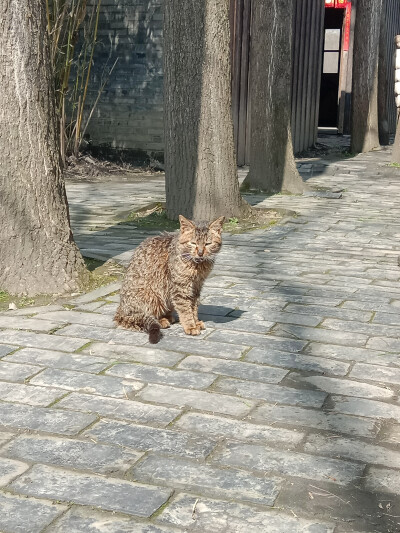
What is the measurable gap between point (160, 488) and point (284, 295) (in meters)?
3.28

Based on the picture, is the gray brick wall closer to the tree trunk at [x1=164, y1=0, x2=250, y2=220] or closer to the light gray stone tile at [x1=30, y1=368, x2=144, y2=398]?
the tree trunk at [x1=164, y1=0, x2=250, y2=220]

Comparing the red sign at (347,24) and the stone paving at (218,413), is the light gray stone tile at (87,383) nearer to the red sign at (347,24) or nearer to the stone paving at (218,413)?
the stone paving at (218,413)

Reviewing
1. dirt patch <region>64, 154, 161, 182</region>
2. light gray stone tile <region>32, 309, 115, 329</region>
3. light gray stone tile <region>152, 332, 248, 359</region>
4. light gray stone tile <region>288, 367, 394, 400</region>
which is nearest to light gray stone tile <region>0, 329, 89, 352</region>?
light gray stone tile <region>32, 309, 115, 329</region>

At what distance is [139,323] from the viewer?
17.4 ft

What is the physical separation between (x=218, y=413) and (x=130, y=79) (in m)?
11.4

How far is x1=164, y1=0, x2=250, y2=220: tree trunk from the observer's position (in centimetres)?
877

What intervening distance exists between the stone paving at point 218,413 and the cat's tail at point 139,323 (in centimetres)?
9

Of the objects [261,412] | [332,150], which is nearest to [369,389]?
[261,412]

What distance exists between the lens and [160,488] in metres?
3.21

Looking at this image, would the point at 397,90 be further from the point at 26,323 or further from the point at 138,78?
the point at 26,323

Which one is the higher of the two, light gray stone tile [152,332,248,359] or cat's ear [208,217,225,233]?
cat's ear [208,217,225,233]

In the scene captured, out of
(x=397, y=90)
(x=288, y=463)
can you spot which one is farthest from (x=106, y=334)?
(x=397, y=90)

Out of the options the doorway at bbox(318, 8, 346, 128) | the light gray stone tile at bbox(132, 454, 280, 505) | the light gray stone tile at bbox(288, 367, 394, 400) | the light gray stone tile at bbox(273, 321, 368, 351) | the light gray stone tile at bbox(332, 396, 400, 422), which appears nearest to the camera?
the light gray stone tile at bbox(132, 454, 280, 505)

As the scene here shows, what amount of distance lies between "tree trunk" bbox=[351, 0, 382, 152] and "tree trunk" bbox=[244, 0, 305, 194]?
6.53 meters
